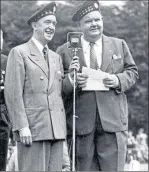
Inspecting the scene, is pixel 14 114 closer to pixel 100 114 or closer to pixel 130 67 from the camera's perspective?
pixel 100 114

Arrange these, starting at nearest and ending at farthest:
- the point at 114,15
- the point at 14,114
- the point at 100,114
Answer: the point at 14,114
the point at 100,114
the point at 114,15

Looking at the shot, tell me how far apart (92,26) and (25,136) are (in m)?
1.49

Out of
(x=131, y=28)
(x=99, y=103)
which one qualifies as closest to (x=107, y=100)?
(x=99, y=103)

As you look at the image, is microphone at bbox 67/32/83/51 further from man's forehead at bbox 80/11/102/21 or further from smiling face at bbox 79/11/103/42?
man's forehead at bbox 80/11/102/21

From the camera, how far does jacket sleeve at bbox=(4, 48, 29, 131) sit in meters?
5.66

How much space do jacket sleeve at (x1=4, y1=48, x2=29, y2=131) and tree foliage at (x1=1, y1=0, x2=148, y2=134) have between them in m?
12.8

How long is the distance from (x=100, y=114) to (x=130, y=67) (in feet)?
2.16

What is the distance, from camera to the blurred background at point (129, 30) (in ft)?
61.7

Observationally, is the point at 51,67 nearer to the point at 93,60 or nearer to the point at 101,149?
the point at 93,60

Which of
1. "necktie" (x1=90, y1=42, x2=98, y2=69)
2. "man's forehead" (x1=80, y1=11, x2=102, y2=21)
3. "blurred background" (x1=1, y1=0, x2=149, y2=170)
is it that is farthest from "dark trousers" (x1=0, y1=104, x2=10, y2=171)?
"blurred background" (x1=1, y1=0, x2=149, y2=170)

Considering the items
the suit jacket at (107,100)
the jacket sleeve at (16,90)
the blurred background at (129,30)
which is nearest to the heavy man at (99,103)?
the suit jacket at (107,100)

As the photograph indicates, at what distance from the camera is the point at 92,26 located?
6.20 m

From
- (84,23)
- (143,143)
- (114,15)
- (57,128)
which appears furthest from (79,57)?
(143,143)

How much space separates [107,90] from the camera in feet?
20.0
